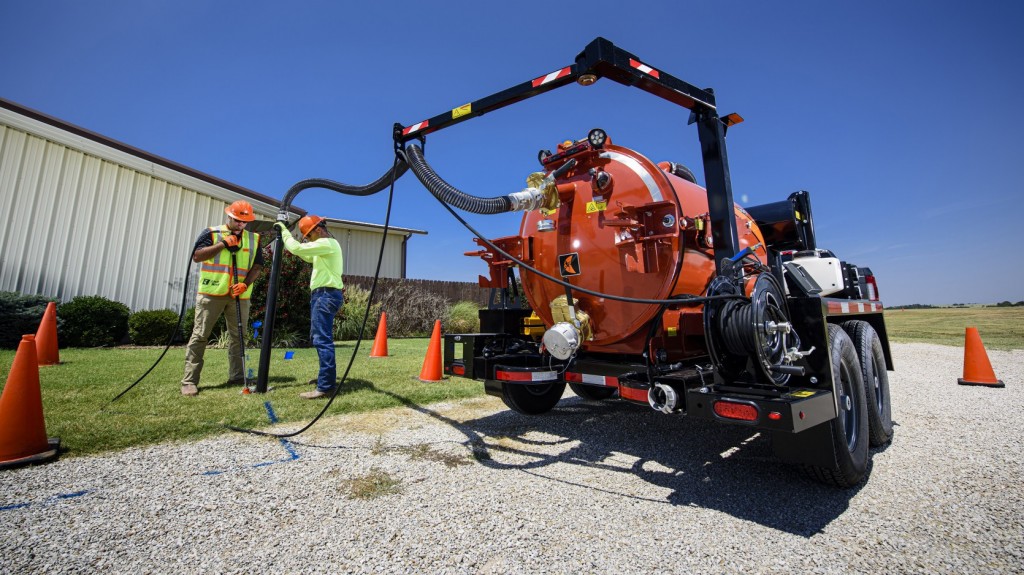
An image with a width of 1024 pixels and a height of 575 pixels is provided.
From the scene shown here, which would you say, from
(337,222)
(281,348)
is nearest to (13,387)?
(281,348)

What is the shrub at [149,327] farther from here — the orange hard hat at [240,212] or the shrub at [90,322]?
the orange hard hat at [240,212]

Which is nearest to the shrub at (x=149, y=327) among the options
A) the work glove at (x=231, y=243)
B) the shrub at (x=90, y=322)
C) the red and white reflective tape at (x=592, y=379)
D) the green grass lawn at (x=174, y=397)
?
the shrub at (x=90, y=322)

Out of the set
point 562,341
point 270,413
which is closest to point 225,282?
point 270,413

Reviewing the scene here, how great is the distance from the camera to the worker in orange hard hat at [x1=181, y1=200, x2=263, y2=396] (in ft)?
18.4

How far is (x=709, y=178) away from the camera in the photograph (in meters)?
3.13

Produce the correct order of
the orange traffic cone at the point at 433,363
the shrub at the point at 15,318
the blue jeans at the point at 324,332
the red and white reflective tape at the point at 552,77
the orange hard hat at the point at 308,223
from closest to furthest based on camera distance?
the red and white reflective tape at the point at 552,77
the blue jeans at the point at 324,332
the orange hard hat at the point at 308,223
the orange traffic cone at the point at 433,363
the shrub at the point at 15,318

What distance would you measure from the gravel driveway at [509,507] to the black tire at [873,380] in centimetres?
18

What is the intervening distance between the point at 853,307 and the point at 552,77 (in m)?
3.34

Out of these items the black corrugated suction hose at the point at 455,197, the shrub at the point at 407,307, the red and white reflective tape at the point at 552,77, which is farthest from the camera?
the shrub at the point at 407,307

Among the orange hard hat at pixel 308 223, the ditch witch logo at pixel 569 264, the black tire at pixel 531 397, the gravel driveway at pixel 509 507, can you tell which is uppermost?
the orange hard hat at pixel 308 223

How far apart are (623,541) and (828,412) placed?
140cm

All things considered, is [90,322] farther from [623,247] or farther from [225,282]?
[623,247]

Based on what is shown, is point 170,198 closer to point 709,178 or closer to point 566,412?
point 566,412

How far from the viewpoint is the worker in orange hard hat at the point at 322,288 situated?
213 inches
